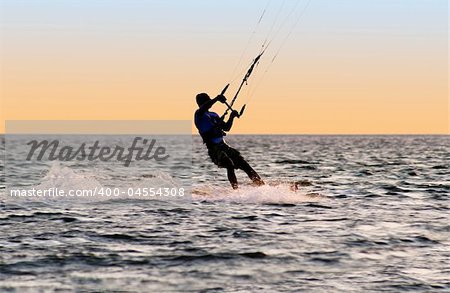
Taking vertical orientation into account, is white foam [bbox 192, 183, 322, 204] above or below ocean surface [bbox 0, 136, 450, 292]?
above

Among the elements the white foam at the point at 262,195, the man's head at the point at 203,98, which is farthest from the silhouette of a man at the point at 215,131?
the white foam at the point at 262,195

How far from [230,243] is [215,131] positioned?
607cm

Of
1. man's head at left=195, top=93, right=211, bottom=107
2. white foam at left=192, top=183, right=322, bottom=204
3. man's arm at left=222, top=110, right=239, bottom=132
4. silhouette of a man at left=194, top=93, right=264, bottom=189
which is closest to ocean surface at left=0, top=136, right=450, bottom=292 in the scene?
white foam at left=192, top=183, right=322, bottom=204

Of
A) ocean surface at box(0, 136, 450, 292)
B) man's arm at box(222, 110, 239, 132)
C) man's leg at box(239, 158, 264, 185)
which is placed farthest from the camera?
man's leg at box(239, 158, 264, 185)

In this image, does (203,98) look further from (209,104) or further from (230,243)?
(230,243)

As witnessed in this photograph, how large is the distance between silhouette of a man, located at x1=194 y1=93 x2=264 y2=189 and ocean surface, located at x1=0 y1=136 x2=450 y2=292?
31.0 inches

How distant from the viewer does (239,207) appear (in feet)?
51.2

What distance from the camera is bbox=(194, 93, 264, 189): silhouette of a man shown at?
16594mm

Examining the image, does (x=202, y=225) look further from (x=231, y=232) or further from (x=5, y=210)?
(x=5, y=210)

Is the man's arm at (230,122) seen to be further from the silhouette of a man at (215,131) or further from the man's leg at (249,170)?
the man's leg at (249,170)

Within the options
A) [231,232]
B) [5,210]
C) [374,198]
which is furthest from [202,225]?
[374,198]

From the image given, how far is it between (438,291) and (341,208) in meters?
7.14

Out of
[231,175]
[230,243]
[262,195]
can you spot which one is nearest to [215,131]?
[231,175]

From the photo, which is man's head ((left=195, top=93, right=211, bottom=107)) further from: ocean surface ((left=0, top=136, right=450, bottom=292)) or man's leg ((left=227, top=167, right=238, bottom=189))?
ocean surface ((left=0, top=136, right=450, bottom=292))
